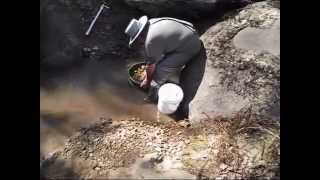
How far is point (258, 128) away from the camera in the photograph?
180 inches

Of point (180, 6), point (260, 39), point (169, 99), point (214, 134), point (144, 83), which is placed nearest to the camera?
point (214, 134)

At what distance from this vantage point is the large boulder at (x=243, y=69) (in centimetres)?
479

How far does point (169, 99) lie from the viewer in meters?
4.95

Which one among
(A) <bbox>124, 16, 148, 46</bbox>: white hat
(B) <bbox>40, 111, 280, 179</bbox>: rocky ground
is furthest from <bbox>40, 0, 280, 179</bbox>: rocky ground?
(A) <bbox>124, 16, 148, 46</bbox>: white hat

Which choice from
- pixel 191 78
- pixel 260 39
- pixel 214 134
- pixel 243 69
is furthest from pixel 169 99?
pixel 260 39

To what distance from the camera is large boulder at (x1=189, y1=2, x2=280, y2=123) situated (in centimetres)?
479

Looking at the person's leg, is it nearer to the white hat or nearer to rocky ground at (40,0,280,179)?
rocky ground at (40,0,280,179)

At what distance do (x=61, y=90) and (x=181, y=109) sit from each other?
3.88ft

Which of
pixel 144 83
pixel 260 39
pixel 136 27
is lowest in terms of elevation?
pixel 144 83

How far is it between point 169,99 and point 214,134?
22.8 inches

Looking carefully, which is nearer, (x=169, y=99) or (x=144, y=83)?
(x=169, y=99)

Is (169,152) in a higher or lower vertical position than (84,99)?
lower

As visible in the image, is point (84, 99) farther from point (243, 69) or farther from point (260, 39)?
point (260, 39)

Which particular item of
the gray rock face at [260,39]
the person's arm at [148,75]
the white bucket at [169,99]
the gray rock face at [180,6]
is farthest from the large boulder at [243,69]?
the person's arm at [148,75]
